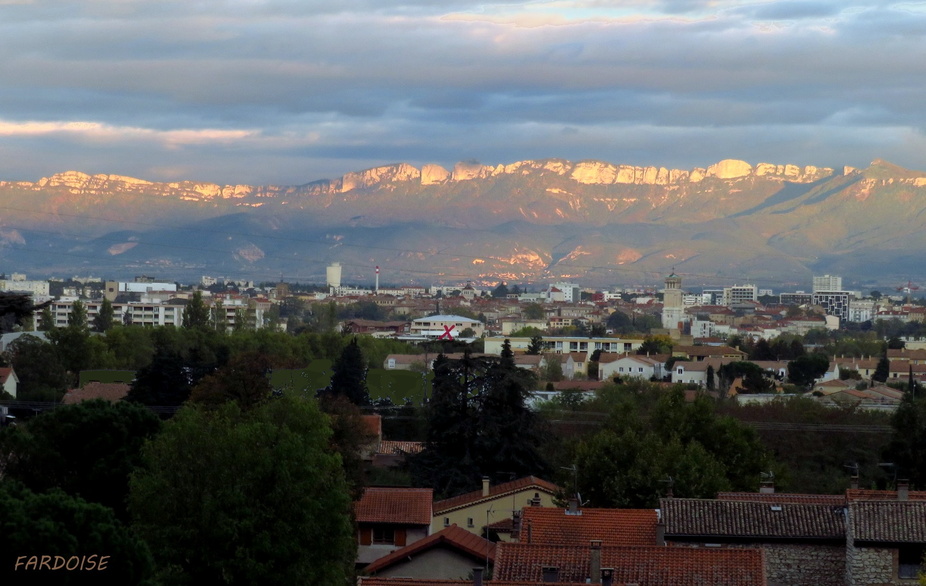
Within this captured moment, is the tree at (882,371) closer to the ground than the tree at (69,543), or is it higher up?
A: closer to the ground

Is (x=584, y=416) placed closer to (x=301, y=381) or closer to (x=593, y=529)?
(x=301, y=381)

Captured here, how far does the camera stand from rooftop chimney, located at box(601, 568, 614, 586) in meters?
15.6

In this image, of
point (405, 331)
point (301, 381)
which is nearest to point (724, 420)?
point (301, 381)

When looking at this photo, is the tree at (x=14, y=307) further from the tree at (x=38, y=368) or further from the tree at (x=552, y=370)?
the tree at (x=552, y=370)

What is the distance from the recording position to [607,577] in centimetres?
1558

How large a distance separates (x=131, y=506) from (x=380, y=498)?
289 inches

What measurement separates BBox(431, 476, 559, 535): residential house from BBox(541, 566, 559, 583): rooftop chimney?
920cm

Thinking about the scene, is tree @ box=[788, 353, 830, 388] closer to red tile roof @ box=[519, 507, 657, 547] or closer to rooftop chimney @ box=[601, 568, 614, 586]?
red tile roof @ box=[519, 507, 657, 547]

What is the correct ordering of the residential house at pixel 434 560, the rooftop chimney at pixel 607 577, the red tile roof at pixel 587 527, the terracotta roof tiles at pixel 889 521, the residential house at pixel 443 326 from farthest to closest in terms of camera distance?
the residential house at pixel 443 326 → the residential house at pixel 434 560 → the red tile roof at pixel 587 527 → the terracotta roof tiles at pixel 889 521 → the rooftop chimney at pixel 607 577

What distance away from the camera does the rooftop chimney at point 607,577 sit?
51.1ft

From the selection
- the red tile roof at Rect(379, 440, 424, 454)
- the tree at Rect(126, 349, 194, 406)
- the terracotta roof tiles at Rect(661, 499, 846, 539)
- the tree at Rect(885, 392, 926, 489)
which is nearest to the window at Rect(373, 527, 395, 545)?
the terracotta roof tiles at Rect(661, 499, 846, 539)

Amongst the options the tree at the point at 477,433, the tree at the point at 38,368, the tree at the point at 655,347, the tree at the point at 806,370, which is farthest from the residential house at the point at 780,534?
the tree at the point at 655,347

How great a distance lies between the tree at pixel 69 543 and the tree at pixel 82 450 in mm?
8569

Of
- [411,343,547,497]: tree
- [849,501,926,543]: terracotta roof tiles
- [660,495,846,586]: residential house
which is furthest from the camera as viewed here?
[411,343,547,497]: tree
